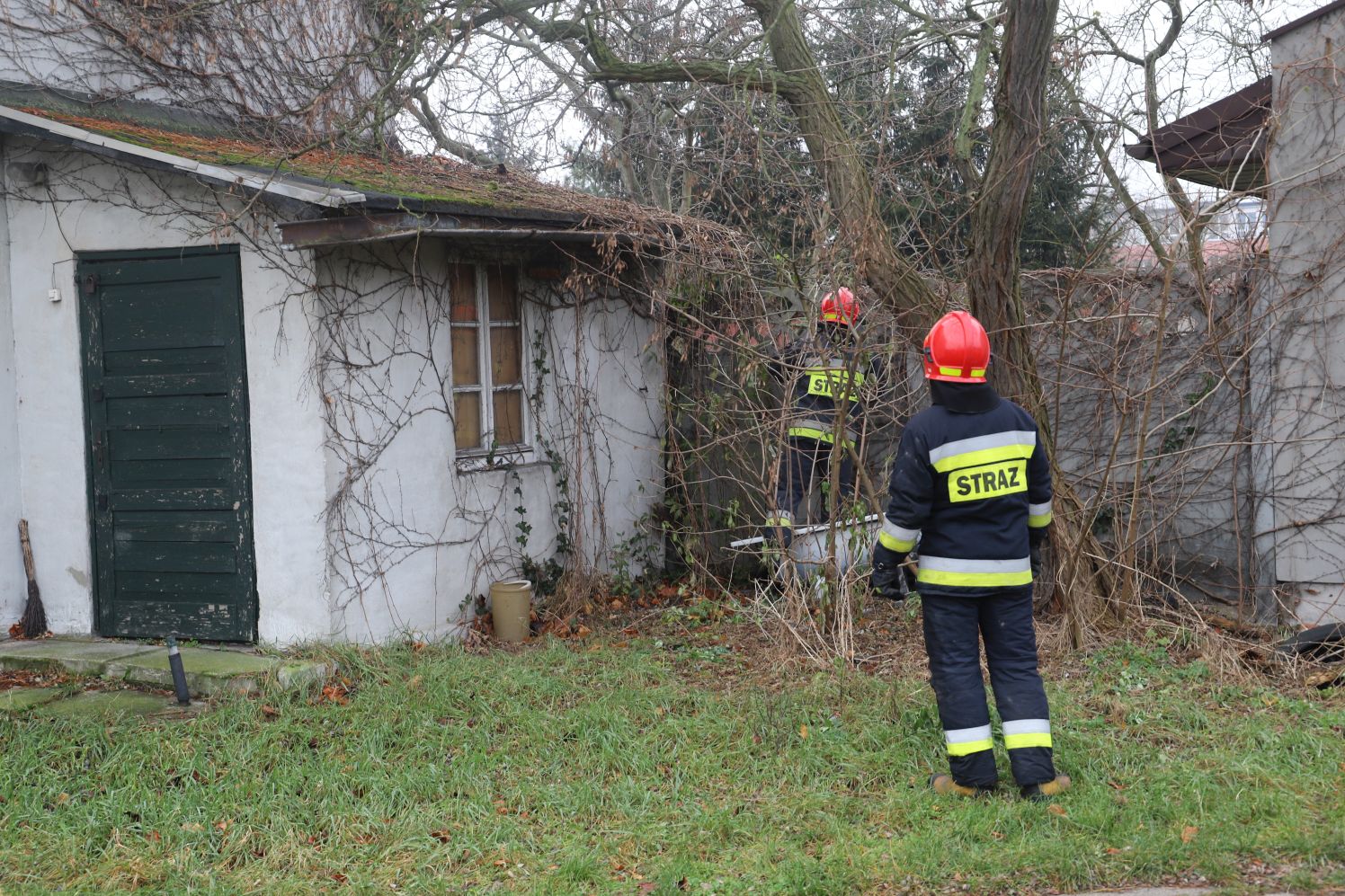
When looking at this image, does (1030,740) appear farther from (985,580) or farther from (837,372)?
(837,372)

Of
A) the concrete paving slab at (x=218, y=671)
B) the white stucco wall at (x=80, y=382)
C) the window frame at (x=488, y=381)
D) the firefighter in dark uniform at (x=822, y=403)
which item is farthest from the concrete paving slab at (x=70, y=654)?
the firefighter in dark uniform at (x=822, y=403)

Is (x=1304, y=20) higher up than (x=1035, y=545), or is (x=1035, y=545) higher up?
(x=1304, y=20)

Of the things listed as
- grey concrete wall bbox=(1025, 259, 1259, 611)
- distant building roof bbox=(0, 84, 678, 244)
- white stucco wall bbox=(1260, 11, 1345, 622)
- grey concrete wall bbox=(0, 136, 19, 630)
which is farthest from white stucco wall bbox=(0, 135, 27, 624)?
white stucco wall bbox=(1260, 11, 1345, 622)

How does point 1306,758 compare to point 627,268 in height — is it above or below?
below

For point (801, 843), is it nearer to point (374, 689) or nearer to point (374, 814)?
point (374, 814)

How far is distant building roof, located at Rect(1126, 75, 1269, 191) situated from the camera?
7988 mm

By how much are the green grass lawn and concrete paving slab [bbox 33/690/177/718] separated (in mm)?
263

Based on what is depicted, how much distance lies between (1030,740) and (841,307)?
2867 millimetres

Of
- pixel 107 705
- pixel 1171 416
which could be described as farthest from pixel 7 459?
pixel 1171 416

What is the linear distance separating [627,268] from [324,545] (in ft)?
12.6

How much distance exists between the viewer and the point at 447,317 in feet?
26.5

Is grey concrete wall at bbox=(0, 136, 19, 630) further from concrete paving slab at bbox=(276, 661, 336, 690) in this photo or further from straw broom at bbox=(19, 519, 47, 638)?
concrete paving slab at bbox=(276, 661, 336, 690)

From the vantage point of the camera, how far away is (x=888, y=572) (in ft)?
16.6

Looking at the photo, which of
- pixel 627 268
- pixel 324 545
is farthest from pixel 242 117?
pixel 324 545
